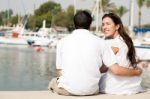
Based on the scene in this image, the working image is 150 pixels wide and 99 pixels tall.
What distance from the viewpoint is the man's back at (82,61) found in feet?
16.8

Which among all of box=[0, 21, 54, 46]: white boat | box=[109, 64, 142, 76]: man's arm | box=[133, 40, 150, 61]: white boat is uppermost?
box=[109, 64, 142, 76]: man's arm

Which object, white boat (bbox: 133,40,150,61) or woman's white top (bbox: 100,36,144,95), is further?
white boat (bbox: 133,40,150,61)

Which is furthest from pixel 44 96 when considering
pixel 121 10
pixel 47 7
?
pixel 47 7

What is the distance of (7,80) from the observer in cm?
2250

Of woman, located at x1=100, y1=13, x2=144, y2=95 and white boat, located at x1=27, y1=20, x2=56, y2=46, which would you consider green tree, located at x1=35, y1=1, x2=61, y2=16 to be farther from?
woman, located at x1=100, y1=13, x2=144, y2=95

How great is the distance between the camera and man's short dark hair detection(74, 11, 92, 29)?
5125mm

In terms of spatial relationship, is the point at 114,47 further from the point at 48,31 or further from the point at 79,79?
the point at 48,31

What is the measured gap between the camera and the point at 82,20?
16.9 feet

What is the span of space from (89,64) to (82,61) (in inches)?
3.4

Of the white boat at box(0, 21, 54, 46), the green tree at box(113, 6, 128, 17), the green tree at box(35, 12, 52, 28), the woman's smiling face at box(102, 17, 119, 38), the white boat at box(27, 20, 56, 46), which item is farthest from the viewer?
the green tree at box(35, 12, 52, 28)

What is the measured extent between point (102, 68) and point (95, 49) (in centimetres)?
32

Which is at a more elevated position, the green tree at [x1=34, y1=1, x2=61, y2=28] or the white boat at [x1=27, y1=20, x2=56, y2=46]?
the green tree at [x1=34, y1=1, x2=61, y2=28]

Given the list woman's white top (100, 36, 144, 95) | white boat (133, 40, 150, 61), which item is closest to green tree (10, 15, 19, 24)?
white boat (133, 40, 150, 61)

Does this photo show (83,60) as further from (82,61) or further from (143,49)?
(143,49)
